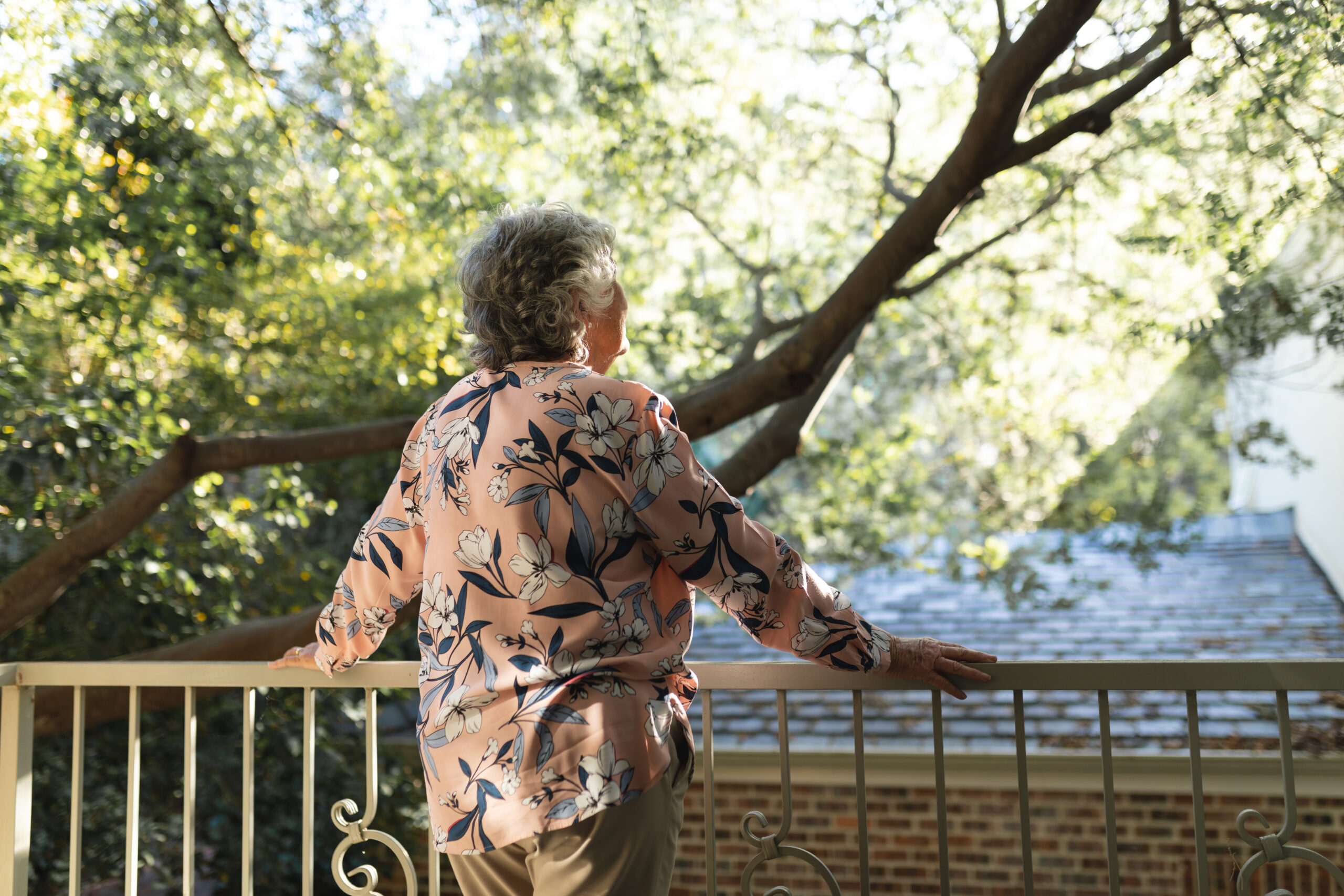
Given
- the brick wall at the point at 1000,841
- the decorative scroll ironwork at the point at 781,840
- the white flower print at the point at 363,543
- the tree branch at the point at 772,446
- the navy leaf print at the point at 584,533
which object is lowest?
the brick wall at the point at 1000,841

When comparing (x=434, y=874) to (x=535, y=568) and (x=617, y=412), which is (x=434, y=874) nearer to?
(x=535, y=568)

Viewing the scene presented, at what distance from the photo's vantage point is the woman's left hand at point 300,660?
1.65 metres

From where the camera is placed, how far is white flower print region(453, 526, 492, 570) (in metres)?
1.12

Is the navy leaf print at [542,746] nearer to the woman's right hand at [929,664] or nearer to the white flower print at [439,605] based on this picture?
the white flower print at [439,605]

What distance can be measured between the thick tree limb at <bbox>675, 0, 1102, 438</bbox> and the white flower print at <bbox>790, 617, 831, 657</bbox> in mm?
1822

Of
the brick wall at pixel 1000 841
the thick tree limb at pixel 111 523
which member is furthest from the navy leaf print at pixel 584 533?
the brick wall at pixel 1000 841

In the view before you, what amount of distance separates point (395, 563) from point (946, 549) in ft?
24.5

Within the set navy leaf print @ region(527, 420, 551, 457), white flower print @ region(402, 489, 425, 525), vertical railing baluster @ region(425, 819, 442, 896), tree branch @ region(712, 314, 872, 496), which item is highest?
tree branch @ region(712, 314, 872, 496)

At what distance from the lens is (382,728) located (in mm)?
6434

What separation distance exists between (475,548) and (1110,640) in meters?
6.35

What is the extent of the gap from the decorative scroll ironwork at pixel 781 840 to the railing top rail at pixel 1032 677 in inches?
2.3

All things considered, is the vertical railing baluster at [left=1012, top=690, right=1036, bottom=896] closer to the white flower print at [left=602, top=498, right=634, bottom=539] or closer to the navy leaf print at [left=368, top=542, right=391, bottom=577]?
the white flower print at [left=602, top=498, right=634, bottom=539]

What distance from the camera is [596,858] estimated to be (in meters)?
1.06

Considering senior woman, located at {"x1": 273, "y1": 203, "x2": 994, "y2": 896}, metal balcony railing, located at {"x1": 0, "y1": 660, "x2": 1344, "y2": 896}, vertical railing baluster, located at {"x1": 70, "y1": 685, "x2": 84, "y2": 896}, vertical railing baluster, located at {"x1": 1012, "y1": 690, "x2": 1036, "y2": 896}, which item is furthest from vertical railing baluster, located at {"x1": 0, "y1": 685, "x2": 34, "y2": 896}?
vertical railing baluster, located at {"x1": 1012, "y1": 690, "x2": 1036, "y2": 896}
